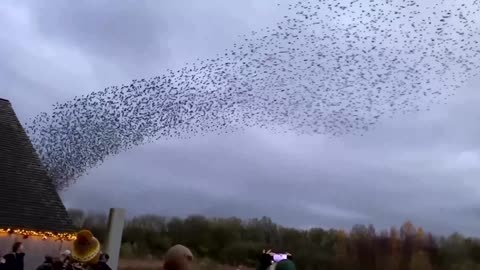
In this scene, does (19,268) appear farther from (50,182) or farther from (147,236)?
(147,236)

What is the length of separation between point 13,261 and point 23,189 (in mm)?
8828

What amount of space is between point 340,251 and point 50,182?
1959 inches

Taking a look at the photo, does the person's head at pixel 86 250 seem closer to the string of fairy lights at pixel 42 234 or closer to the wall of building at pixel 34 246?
the string of fairy lights at pixel 42 234

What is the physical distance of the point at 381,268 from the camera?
68125 mm

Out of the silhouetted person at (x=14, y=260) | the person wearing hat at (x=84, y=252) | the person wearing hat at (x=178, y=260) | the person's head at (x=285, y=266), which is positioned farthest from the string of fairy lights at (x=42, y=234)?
the person wearing hat at (x=178, y=260)

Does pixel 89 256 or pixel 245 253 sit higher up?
pixel 245 253

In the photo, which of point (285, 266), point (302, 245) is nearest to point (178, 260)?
point (285, 266)

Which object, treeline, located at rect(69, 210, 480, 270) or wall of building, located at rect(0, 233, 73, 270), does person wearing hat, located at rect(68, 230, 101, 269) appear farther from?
treeline, located at rect(69, 210, 480, 270)

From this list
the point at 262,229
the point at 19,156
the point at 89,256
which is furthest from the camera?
the point at 262,229

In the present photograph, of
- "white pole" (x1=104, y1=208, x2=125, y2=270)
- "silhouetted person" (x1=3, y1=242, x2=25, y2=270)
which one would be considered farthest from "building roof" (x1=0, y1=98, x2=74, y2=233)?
"silhouetted person" (x1=3, y1=242, x2=25, y2=270)

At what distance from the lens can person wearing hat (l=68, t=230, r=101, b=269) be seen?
7.09 metres

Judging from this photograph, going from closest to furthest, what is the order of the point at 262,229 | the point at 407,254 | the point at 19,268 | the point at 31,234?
the point at 19,268 → the point at 31,234 → the point at 262,229 → the point at 407,254

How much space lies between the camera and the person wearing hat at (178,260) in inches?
167

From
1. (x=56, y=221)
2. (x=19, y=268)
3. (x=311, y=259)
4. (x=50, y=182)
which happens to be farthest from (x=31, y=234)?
(x=311, y=259)
